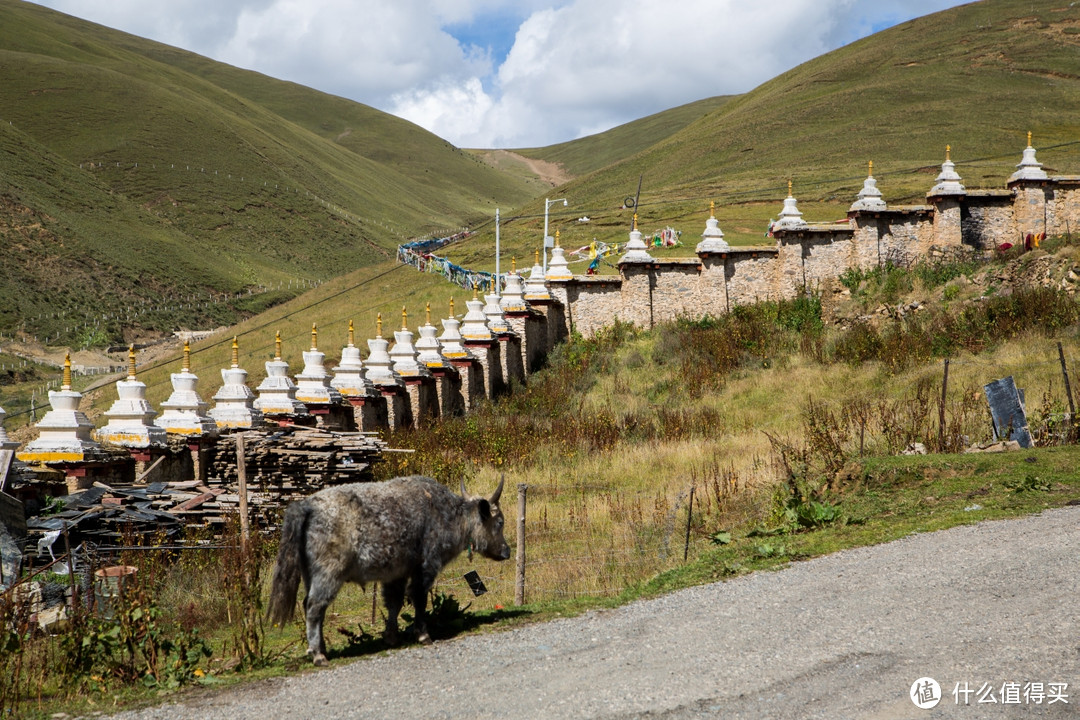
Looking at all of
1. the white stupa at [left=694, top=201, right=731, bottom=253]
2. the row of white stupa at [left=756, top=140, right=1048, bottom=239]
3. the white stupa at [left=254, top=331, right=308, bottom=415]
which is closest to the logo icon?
the white stupa at [left=254, top=331, right=308, bottom=415]

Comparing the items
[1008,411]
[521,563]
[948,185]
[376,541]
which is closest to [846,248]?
[948,185]

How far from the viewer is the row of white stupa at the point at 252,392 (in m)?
13.5

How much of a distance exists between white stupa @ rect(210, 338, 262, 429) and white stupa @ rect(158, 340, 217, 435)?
0.75m

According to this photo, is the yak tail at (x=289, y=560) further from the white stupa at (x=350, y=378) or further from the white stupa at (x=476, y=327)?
the white stupa at (x=476, y=327)

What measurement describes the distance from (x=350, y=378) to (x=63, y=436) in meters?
8.43

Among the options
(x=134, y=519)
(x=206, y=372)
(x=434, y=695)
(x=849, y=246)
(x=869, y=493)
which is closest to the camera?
(x=434, y=695)

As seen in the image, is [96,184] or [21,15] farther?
[21,15]

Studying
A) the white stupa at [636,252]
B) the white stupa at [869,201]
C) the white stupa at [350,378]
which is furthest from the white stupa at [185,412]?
the white stupa at [869,201]

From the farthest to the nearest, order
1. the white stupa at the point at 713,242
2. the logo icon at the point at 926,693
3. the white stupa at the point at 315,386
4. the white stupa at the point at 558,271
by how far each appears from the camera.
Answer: the white stupa at the point at 558,271
the white stupa at the point at 713,242
the white stupa at the point at 315,386
the logo icon at the point at 926,693

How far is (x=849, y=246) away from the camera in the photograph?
29.8m

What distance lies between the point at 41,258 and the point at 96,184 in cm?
3279

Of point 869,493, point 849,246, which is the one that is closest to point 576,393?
point 849,246

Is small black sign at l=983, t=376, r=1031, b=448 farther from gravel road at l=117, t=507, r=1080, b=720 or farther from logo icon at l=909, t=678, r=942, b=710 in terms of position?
logo icon at l=909, t=678, r=942, b=710

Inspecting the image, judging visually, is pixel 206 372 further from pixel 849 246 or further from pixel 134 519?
pixel 134 519
